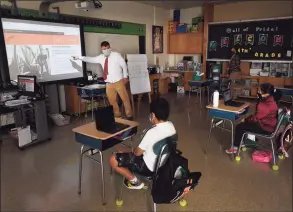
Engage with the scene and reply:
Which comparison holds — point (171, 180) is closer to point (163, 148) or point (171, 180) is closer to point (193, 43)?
point (163, 148)

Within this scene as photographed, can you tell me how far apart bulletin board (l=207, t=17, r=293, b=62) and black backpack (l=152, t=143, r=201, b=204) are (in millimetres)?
5642

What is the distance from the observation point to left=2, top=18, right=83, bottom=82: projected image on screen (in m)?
3.90

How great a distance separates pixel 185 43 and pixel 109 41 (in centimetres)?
276

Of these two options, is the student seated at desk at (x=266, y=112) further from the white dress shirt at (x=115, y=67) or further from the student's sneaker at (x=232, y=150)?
the white dress shirt at (x=115, y=67)

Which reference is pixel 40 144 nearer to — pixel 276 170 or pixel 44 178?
pixel 44 178

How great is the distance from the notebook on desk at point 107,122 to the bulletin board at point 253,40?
5.55 meters

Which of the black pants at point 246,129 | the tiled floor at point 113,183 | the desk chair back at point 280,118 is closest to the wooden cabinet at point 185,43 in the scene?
the tiled floor at point 113,183

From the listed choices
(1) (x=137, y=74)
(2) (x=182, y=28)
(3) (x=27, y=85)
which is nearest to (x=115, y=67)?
(1) (x=137, y=74)

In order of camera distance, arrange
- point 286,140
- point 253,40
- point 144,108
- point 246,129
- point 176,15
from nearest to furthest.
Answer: point 246,129 < point 286,140 < point 144,108 < point 253,40 < point 176,15

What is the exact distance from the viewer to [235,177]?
2602mm

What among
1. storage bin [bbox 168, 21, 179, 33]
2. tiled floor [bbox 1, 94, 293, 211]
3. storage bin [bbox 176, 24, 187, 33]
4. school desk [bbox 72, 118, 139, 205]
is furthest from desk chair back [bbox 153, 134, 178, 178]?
storage bin [bbox 168, 21, 179, 33]

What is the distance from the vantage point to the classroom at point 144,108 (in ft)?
6.94

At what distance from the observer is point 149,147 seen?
1.82 meters

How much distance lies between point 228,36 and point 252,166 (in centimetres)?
497
